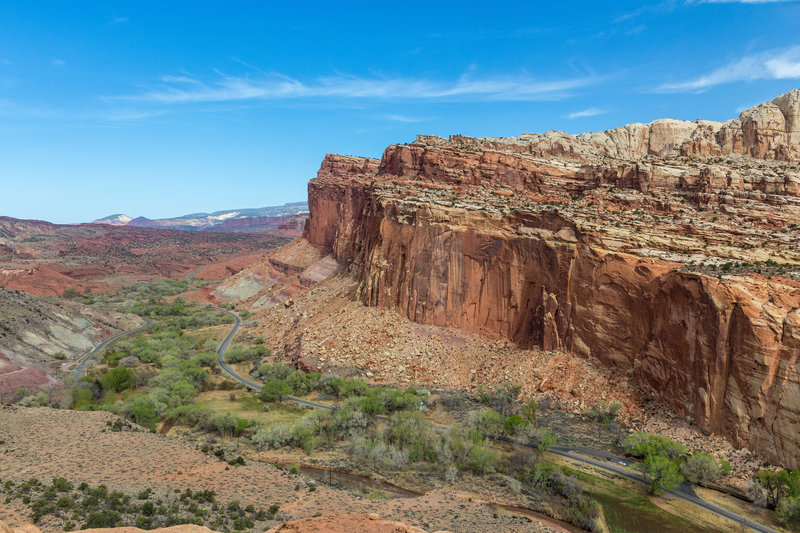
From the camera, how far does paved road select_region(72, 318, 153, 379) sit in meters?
Answer: 53.7

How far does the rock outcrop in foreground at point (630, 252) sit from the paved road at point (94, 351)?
36.8 m

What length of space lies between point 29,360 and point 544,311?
6083 centimetres

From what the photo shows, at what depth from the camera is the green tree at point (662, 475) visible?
27.6 meters

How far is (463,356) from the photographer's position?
4753cm

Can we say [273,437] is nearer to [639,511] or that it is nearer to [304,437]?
[304,437]

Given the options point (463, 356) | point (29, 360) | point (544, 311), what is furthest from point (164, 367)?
point (544, 311)

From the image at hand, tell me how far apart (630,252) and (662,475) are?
64.3ft

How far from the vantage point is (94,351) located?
63000 millimetres

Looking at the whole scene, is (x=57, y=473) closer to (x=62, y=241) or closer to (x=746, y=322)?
(x=746, y=322)

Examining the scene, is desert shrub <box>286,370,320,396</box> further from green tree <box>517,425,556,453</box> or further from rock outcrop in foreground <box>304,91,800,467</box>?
green tree <box>517,425,556,453</box>

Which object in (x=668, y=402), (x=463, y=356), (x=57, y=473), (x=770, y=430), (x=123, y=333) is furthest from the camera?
(x=123, y=333)

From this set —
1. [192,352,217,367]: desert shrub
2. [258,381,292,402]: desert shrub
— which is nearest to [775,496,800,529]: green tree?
[258,381,292,402]: desert shrub

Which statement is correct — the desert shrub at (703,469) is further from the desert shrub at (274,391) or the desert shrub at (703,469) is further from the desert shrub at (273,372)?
the desert shrub at (273,372)

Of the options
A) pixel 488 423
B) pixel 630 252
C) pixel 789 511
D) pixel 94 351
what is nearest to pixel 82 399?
pixel 94 351
